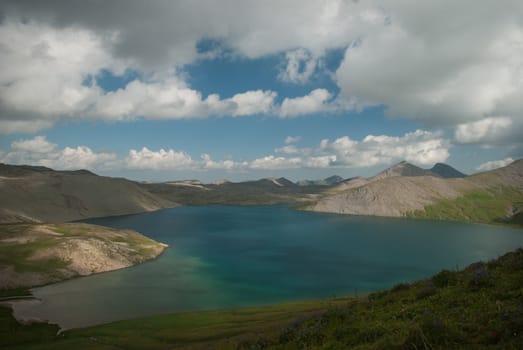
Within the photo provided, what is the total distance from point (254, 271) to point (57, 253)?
196 feet

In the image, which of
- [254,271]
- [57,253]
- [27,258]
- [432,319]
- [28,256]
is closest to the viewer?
[432,319]

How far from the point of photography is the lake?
6925 cm

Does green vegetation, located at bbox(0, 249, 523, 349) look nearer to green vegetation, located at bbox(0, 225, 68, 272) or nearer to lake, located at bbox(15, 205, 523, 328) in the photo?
lake, located at bbox(15, 205, 523, 328)

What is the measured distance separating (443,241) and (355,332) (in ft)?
505

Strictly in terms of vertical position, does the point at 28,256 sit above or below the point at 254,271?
above

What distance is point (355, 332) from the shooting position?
1388 centimetres

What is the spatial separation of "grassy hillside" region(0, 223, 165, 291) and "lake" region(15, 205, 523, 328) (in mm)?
5490

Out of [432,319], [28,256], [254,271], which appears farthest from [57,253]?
[432,319]

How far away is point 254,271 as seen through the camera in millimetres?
96438

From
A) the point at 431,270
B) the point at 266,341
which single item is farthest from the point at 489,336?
the point at 431,270

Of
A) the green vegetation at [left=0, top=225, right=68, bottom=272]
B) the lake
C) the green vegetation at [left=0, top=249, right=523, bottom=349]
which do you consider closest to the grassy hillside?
the green vegetation at [left=0, top=225, right=68, bottom=272]

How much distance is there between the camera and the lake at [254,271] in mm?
69250

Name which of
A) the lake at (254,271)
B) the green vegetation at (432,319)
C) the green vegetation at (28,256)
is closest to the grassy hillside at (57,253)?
the green vegetation at (28,256)

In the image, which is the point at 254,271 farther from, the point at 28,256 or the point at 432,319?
the point at 432,319
